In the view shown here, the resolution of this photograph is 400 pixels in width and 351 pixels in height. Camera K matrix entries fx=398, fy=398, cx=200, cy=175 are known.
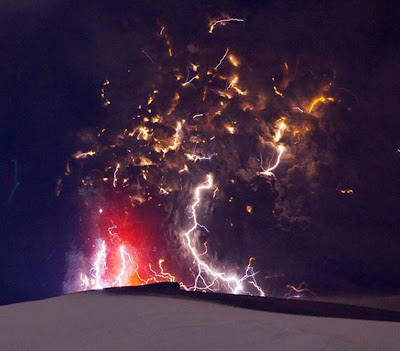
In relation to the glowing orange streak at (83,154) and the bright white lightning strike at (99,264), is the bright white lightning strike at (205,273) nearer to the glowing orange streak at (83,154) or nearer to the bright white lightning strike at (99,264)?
the bright white lightning strike at (99,264)

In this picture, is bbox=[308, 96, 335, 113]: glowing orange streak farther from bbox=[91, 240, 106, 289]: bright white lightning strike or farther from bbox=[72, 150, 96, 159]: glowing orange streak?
bbox=[91, 240, 106, 289]: bright white lightning strike

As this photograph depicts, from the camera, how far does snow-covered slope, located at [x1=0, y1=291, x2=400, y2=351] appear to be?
1336mm

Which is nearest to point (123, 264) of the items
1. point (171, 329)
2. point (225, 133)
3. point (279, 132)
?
point (225, 133)

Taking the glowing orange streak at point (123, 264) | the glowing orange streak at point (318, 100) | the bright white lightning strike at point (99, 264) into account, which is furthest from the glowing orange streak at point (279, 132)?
the bright white lightning strike at point (99, 264)

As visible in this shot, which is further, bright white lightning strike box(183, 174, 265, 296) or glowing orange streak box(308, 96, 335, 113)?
bright white lightning strike box(183, 174, 265, 296)

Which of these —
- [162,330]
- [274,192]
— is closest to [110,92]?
[274,192]

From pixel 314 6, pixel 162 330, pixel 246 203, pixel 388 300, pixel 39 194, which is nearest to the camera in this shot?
pixel 162 330

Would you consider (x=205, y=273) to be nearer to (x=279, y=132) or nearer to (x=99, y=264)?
(x=99, y=264)

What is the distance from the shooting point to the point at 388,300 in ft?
9.96

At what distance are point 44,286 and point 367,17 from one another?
4.27m

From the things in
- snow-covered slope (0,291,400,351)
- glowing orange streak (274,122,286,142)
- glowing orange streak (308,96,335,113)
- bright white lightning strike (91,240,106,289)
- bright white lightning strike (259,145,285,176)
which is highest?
glowing orange streak (308,96,335,113)

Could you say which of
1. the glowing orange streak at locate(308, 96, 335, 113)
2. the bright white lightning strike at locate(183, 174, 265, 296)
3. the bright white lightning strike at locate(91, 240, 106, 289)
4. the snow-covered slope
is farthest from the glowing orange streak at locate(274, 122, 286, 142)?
the bright white lightning strike at locate(91, 240, 106, 289)

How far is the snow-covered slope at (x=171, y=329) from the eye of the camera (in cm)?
134

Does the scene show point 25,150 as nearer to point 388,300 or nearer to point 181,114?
point 181,114
